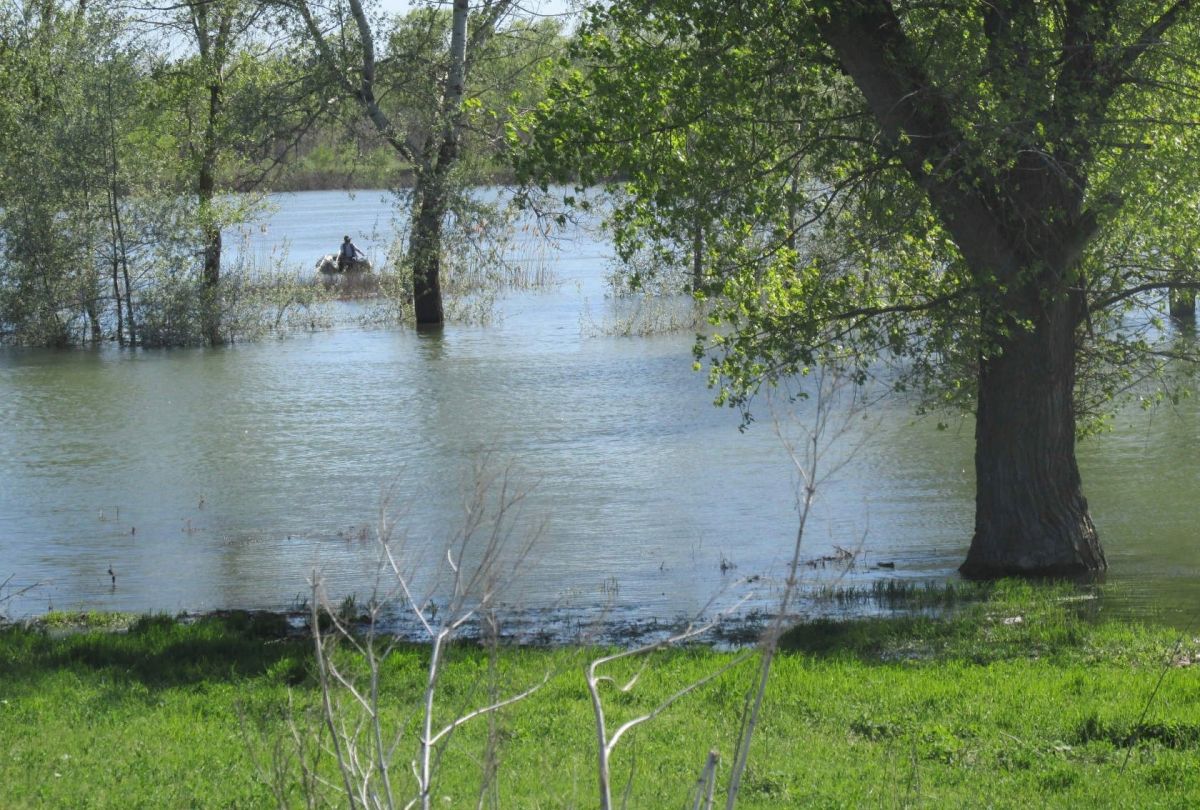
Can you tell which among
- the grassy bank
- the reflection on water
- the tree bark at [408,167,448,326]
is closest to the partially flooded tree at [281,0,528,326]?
the tree bark at [408,167,448,326]

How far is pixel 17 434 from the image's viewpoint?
1961 cm

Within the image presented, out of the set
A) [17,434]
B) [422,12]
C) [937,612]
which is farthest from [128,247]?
[937,612]

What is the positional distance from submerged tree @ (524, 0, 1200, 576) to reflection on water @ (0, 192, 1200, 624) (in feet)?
5.23

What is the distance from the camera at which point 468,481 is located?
1536cm

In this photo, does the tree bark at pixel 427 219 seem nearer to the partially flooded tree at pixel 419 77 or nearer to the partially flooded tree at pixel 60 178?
the partially flooded tree at pixel 419 77

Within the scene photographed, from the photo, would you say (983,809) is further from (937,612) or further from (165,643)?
(165,643)

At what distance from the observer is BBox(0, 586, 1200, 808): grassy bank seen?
5629mm

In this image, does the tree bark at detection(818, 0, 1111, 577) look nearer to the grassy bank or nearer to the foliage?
the foliage

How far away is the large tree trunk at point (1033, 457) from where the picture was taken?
1063 cm

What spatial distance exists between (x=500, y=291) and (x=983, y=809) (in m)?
30.2

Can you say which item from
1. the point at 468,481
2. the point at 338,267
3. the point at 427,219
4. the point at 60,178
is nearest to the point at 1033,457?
the point at 468,481

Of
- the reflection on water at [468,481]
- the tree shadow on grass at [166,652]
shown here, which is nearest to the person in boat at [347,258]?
the reflection on water at [468,481]

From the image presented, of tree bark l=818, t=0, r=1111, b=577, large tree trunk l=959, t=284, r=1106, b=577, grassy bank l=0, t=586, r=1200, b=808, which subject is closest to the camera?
grassy bank l=0, t=586, r=1200, b=808

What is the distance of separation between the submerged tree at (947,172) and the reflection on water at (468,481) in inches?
62.7
